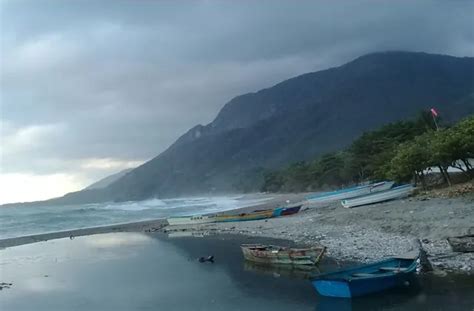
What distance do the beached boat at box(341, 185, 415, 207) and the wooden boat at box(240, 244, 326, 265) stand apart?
18595 millimetres

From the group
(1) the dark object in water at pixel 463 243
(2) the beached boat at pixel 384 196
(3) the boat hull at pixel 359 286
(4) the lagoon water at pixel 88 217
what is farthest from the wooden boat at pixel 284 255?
(4) the lagoon water at pixel 88 217

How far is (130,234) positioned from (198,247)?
15.5 meters

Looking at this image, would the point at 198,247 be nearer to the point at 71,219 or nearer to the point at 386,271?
Result: the point at 386,271

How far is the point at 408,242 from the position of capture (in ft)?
78.8

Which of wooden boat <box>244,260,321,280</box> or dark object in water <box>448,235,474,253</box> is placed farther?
Result: wooden boat <box>244,260,321,280</box>

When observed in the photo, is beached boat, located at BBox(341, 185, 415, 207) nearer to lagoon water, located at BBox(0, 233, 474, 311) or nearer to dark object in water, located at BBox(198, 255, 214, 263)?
lagoon water, located at BBox(0, 233, 474, 311)

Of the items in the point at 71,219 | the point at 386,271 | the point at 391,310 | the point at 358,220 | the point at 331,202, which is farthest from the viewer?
the point at 71,219

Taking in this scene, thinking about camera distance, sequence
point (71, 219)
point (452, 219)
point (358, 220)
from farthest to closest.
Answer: point (71, 219) < point (358, 220) < point (452, 219)

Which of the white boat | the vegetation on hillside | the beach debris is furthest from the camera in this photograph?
the white boat

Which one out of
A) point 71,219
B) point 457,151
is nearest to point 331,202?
point 457,151

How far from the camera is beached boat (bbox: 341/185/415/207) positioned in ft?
137

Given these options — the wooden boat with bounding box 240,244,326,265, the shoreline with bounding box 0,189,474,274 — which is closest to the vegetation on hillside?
the shoreline with bounding box 0,189,474,274

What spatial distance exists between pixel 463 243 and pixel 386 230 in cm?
863

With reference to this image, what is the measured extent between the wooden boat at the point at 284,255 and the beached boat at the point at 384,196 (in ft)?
61.0
